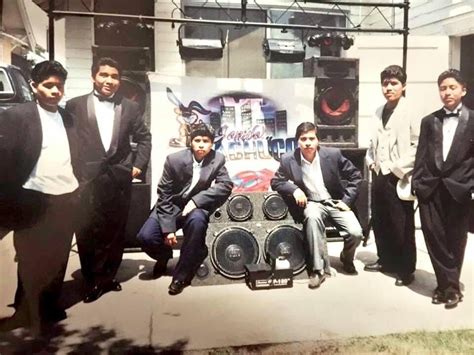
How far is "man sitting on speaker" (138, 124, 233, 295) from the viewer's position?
2.12 metres

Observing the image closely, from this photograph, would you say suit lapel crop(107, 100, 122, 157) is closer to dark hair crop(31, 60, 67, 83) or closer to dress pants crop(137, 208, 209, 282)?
dark hair crop(31, 60, 67, 83)

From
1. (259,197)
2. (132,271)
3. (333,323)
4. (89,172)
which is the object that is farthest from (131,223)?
(333,323)

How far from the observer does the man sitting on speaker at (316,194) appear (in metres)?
Result: 2.25

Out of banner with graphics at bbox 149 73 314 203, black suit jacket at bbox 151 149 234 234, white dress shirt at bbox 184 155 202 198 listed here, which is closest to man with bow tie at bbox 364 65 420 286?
banner with graphics at bbox 149 73 314 203

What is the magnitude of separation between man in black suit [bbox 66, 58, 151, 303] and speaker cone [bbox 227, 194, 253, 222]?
50 cm

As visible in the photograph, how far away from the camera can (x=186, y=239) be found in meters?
2.15

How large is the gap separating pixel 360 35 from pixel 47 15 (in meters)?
1.65

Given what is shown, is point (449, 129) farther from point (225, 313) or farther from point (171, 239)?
point (171, 239)

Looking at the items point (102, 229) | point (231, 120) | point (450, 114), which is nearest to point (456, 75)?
point (450, 114)

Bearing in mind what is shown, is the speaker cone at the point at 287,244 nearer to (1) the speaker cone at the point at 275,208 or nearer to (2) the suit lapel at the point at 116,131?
(1) the speaker cone at the point at 275,208

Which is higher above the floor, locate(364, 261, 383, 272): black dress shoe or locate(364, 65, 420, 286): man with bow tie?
locate(364, 65, 420, 286): man with bow tie

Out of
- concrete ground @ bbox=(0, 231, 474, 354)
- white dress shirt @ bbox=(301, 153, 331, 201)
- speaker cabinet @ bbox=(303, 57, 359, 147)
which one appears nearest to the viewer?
concrete ground @ bbox=(0, 231, 474, 354)

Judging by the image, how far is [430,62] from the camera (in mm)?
2107

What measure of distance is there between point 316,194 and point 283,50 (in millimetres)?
743
